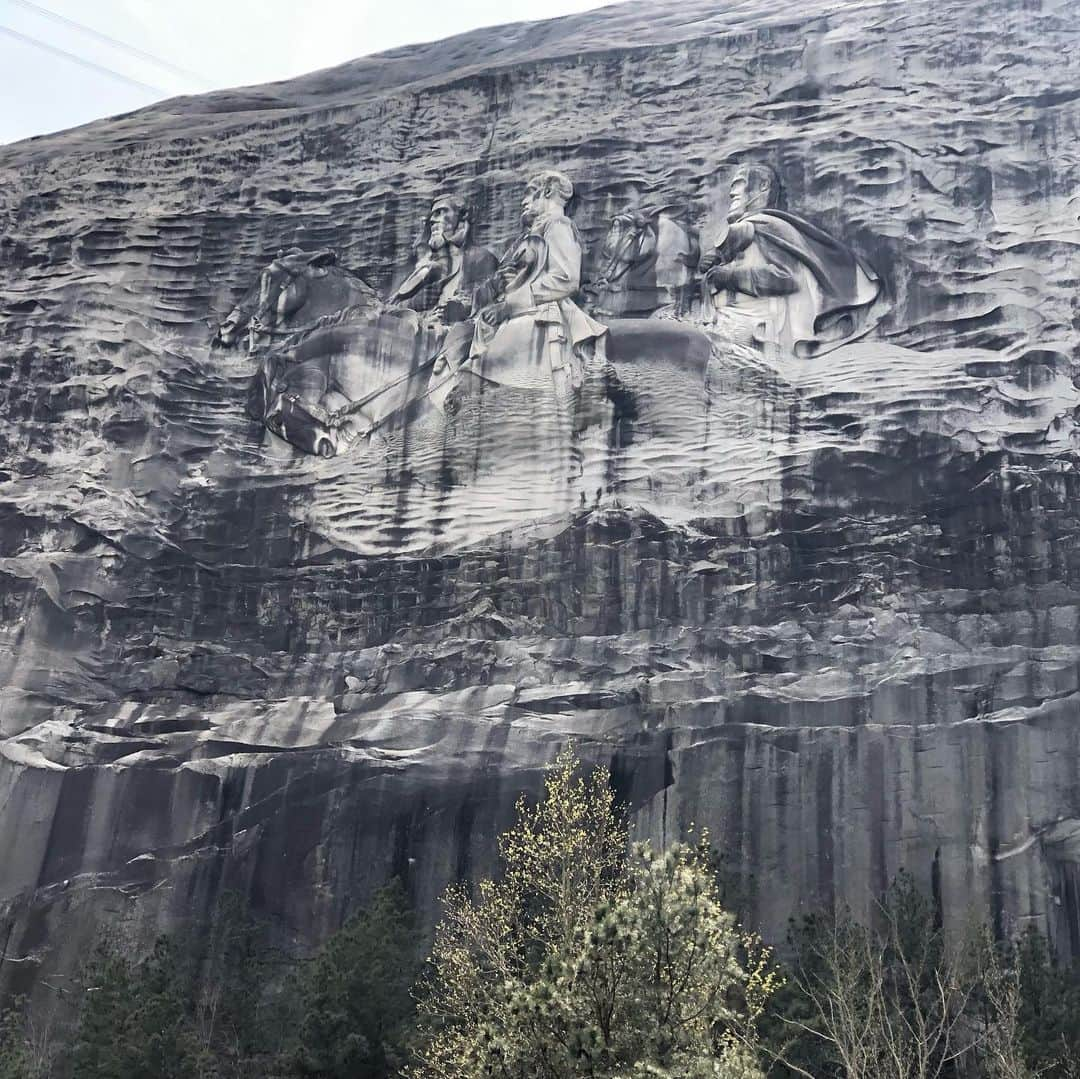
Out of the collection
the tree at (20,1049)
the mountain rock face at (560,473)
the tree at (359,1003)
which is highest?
the mountain rock face at (560,473)

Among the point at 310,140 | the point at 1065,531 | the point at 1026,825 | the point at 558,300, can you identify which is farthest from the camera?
the point at 310,140

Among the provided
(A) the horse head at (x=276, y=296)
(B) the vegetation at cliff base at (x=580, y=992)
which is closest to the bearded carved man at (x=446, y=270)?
(A) the horse head at (x=276, y=296)

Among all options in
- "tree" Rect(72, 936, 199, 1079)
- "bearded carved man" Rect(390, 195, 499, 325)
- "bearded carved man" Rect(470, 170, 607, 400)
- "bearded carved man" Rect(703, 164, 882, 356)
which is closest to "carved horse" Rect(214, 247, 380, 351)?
"bearded carved man" Rect(390, 195, 499, 325)

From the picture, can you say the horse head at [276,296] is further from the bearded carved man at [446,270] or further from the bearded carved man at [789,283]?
the bearded carved man at [789,283]

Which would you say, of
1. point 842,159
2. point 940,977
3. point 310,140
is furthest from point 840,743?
point 310,140

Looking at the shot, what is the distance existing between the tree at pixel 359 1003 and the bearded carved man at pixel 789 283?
965 centimetres

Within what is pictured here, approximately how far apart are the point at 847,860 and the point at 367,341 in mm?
10417

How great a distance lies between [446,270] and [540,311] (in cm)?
199

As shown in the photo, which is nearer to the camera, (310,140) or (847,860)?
(847,860)

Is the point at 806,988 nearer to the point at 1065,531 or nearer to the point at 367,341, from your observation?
the point at 1065,531

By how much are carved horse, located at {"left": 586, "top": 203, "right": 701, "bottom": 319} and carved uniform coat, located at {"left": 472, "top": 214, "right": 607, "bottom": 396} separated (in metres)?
0.42

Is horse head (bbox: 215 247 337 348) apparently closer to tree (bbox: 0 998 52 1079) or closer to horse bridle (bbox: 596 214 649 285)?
horse bridle (bbox: 596 214 649 285)

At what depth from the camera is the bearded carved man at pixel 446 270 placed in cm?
2264

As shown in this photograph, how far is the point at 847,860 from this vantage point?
17031 millimetres
